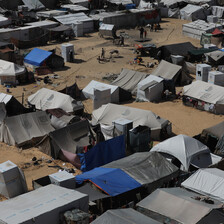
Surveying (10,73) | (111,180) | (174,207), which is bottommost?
(10,73)

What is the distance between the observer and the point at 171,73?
35438mm

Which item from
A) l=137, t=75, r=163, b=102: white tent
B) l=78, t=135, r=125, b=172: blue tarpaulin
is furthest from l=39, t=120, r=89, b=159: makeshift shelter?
l=137, t=75, r=163, b=102: white tent

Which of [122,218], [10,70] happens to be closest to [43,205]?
[122,218]

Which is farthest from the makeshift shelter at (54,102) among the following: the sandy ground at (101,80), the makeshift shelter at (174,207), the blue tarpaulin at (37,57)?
the makeshift shelter at (174,207)

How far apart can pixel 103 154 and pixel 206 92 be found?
10.8 metres

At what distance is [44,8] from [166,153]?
4211 centimetres

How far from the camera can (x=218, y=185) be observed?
64.7 feet

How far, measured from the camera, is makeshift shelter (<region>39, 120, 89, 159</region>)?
24.8 m

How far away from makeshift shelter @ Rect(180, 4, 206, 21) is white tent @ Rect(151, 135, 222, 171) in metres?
37.5

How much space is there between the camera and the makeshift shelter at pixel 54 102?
29.5 metres

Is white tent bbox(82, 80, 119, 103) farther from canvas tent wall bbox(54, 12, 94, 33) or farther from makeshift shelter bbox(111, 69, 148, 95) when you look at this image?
canvas tent wall bbox(54, 12, 94, 33)

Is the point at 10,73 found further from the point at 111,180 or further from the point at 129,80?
the point at 111,180

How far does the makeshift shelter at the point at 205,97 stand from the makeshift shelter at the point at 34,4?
3332 centimetres

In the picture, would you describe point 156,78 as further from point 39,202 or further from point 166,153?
point 39,202
